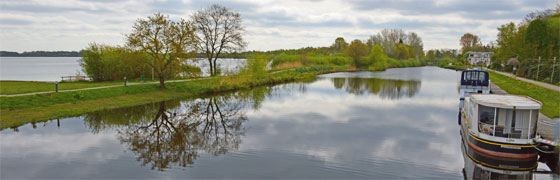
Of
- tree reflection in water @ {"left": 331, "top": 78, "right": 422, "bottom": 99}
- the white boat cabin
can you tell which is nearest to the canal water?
the white boat cabin

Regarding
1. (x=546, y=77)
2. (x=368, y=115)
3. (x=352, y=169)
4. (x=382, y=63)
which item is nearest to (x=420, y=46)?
(x=382, y=63)

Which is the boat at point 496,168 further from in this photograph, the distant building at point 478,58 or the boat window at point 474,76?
the distant building at point 478,58

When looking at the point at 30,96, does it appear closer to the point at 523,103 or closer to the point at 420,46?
the point at 523,103

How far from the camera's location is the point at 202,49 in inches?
1460

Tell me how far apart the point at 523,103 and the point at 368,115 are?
26.6ft

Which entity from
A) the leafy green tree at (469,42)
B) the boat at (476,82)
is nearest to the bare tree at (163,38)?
the boat at (476,82)

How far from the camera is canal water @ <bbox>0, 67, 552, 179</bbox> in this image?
9.59m

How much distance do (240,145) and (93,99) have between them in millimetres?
12076

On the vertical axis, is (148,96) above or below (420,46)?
below

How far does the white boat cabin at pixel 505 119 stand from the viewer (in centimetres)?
1023

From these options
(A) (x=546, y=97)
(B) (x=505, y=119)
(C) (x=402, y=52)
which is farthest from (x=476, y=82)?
(C) (x=402, y=52)

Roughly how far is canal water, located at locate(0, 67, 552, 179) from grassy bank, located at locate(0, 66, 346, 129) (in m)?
0.86

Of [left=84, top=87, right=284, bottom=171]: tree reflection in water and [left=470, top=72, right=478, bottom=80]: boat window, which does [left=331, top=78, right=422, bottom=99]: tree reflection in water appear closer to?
[left=470, top=72, right=478, bottom=80]: boat window

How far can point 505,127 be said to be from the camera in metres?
10.9
